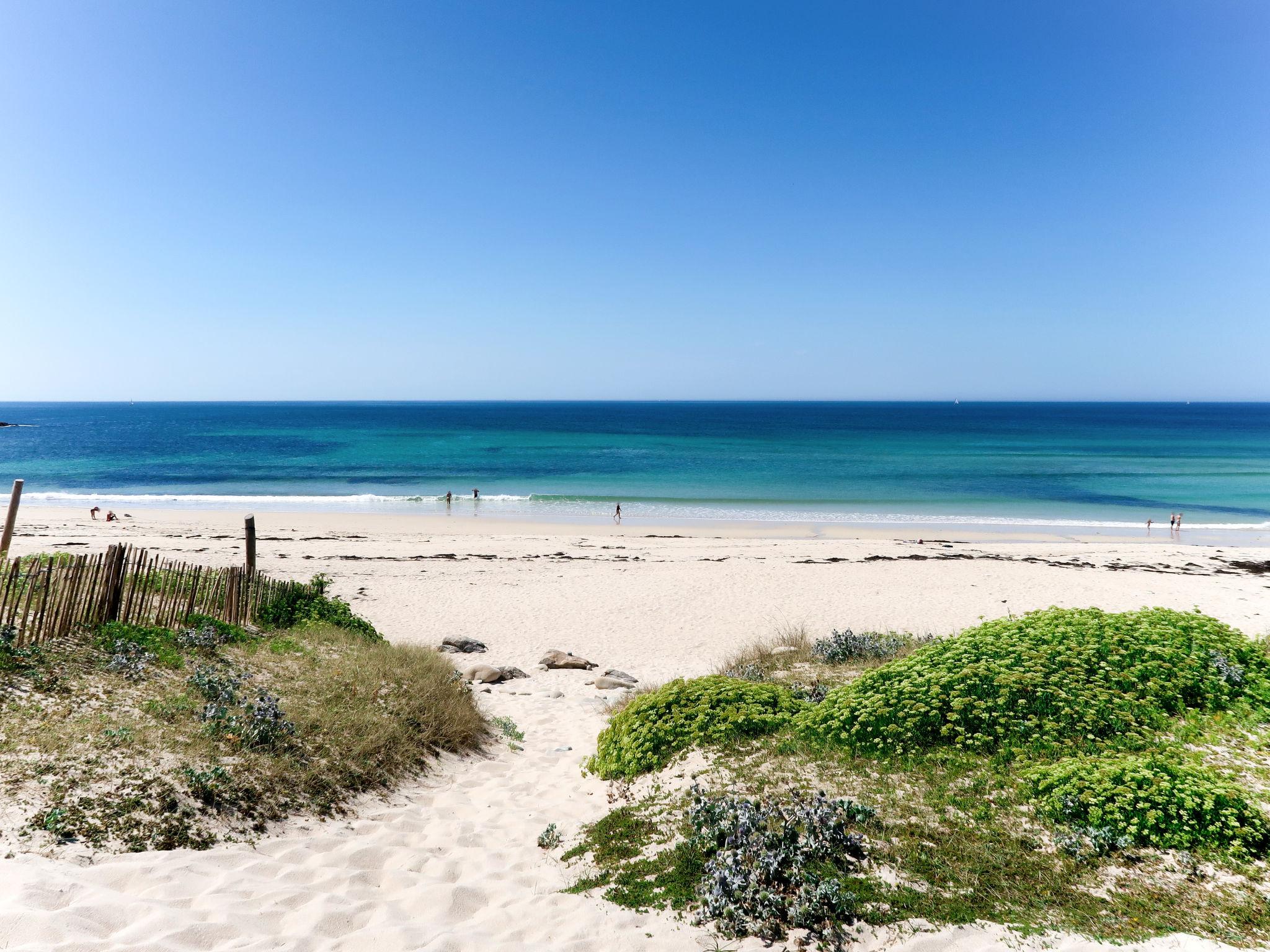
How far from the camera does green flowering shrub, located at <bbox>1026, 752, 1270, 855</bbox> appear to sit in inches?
195

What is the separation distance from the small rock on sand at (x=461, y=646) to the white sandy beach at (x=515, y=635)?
0.33 metres

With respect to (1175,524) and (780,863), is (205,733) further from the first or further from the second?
(1175,524)

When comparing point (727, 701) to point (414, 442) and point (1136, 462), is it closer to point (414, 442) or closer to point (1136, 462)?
point (1136, 462)

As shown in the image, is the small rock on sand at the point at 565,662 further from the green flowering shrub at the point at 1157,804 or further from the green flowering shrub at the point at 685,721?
the green flowering shrub at the point at 1157,804

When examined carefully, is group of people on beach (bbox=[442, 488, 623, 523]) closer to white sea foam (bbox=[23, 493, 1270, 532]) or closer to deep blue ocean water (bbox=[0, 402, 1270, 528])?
white sea foam (bbox=[23, 493, 1270, 532])

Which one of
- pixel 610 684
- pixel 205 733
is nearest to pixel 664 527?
pixel 610 684

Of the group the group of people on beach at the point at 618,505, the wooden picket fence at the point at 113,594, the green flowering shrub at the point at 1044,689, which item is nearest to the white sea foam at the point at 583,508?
the group of people on beach at the point at 618,505

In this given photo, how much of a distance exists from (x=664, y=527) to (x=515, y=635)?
1995cm

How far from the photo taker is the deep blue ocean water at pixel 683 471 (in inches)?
1633

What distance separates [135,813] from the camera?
552 cm

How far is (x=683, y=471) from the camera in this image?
58.8m

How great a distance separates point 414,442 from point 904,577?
74.9 m

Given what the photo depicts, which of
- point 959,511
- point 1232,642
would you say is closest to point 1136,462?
point 959,511

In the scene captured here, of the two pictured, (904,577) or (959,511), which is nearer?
(904,577)
